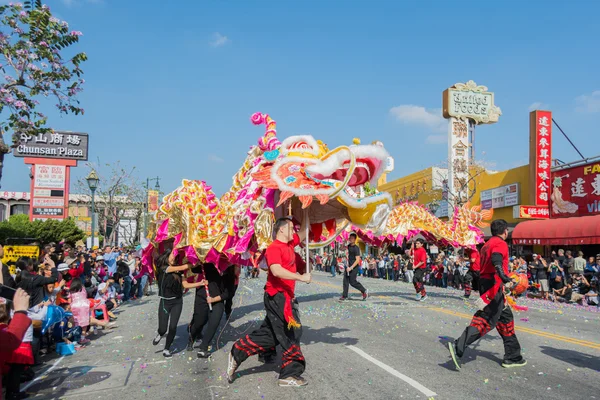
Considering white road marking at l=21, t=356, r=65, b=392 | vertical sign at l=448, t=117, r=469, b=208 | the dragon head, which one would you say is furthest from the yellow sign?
vertical sign at l=448, t=117, r=469, b=208

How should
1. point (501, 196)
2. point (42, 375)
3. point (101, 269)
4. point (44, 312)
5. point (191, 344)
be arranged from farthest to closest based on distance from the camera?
point (501, 196), point (101, 269), point (191, 344), point (44, 312), point (42, 375)

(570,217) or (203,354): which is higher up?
(570,217)

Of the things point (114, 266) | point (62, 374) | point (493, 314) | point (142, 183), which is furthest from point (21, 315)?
point (142, 183)

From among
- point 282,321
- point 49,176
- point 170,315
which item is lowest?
point 170,315

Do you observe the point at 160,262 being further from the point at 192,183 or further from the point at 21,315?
the point at 21,315

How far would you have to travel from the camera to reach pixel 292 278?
5.34 m

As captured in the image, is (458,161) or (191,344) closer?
(191,344)

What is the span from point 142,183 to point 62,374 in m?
32.6

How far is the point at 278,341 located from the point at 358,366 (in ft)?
4.01

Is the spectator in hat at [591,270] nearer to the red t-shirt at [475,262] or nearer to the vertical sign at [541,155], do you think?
the red t-shirt at [475,262]

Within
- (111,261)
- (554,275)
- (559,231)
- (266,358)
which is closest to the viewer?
(266,358)

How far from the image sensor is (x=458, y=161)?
31578 mm

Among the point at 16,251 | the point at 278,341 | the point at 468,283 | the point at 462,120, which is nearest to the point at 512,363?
the point at 278,341

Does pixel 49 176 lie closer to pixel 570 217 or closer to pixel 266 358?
pixel 570 217
